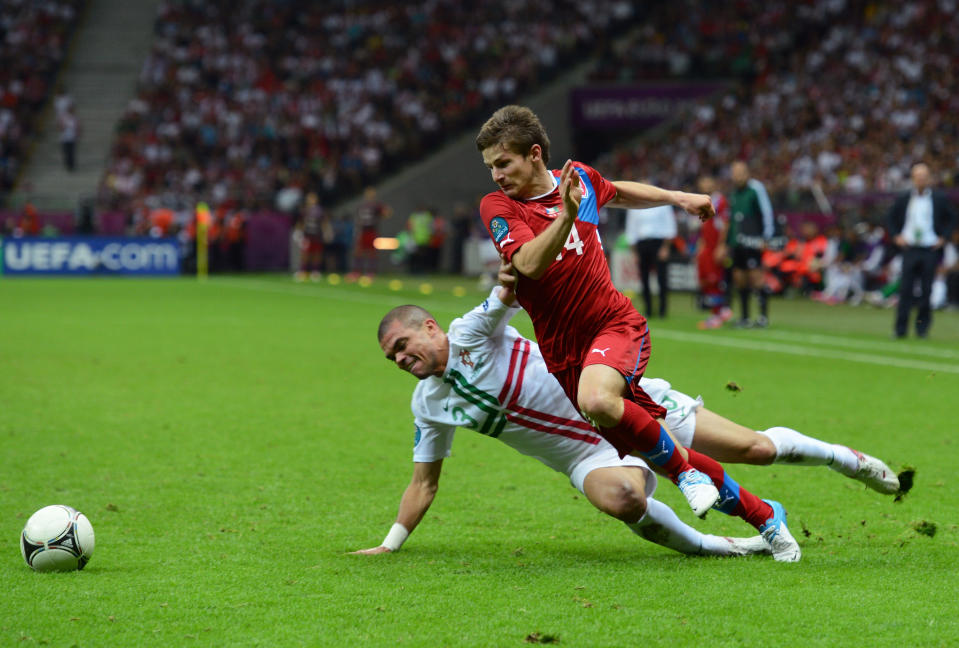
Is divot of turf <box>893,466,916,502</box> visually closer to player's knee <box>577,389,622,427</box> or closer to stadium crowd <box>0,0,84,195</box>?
→ player's knee <box>577,389,622,427</box>

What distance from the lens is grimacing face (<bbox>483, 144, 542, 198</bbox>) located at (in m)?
4.70

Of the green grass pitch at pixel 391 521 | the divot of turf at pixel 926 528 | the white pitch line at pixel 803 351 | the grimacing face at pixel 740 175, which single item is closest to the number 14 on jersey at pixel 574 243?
the green grass pitch at pixel 391 521

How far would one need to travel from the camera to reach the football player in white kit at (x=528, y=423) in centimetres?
488

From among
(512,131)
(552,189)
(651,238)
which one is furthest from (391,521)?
(651,238)

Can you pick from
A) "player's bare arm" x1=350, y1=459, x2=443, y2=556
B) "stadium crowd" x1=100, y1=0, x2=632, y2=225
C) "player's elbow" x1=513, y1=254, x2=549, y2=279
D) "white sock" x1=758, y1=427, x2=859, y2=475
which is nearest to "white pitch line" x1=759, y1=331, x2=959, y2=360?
"white sock" x1=758, y1=427, x2=859, y2=475

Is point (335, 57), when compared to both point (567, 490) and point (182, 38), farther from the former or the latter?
point (567, 490)

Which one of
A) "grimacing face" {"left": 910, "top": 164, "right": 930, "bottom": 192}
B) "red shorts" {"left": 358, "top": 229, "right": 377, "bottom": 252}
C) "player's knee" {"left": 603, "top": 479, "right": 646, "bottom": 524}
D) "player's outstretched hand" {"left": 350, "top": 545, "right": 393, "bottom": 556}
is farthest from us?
"red shorts" {"left": 358, "top": 229, "right": 377, "bottom": 252}

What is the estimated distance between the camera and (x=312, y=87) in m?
37.4

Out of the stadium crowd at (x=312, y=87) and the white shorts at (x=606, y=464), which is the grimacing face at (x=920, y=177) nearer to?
Answer: the white shorts at (x=606, y=464)

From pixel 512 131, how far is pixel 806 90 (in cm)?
2790

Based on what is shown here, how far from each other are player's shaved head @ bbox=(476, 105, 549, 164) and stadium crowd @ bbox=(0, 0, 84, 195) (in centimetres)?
3352

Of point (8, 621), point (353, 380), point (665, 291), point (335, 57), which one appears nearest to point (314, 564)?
point (8, 621)

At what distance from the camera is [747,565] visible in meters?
4.79

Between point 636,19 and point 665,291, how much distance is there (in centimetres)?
2304
